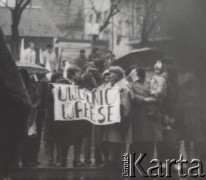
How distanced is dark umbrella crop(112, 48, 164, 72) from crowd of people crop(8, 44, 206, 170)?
3.34 metres

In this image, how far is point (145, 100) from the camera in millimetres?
11594

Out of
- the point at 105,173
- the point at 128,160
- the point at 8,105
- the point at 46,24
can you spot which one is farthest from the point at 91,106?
the point at 46,24

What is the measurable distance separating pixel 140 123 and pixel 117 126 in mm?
372

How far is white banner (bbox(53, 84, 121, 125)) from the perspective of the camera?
465 inches

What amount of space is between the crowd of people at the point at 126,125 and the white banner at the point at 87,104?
0.10m

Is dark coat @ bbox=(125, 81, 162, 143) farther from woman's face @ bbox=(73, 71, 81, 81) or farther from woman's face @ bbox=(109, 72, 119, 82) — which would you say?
woman's face @ bbox=(73, 71, 81, 81)

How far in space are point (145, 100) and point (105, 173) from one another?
55.8 inches

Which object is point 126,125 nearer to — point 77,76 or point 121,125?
point 121,125

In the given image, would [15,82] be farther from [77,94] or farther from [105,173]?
[77,94]

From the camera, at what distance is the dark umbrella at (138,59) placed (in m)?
15.6

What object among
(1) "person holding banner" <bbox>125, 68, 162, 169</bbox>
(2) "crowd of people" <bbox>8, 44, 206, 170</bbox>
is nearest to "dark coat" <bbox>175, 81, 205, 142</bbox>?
(2) "crowd of people" <bbox>8, 44, 206, 170</bbox>

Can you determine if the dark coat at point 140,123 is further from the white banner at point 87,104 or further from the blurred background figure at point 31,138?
the blurred background figure at point 31,138

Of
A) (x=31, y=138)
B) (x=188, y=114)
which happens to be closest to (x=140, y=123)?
(x=188, y=114)

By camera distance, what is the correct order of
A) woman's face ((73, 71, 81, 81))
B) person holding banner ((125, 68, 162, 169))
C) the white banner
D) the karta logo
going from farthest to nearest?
woman's face ((73, 71, 81, 81)), the white banner, person holding banner ((125, 68, 162, 169)), the karta logo
